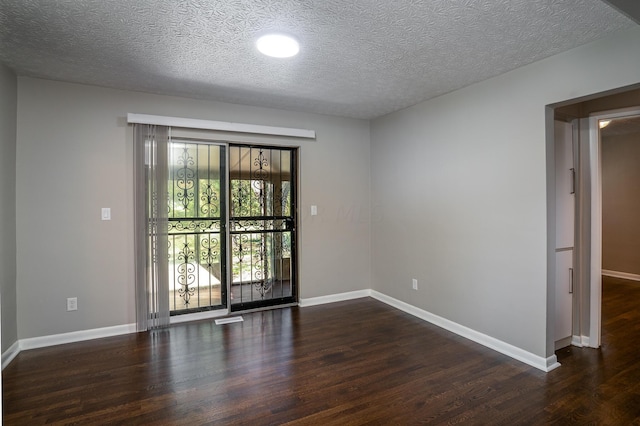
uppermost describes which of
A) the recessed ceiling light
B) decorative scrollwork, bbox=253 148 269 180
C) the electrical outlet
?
the recessed ceiling light

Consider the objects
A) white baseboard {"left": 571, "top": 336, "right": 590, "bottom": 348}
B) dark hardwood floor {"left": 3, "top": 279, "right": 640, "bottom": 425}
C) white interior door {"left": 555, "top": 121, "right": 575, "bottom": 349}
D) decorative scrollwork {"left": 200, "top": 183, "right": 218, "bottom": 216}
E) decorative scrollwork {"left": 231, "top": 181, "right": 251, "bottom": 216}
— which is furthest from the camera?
decorative scrollwork {"left": 231, "top": 181, "right": 251, "bottom": 216}

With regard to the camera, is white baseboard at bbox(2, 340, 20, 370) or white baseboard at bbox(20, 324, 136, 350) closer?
white baseboard at bbox(2, 340, 20, 370)

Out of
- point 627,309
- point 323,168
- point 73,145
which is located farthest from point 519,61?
point 73,145

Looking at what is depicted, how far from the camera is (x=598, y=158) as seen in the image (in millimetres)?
3148

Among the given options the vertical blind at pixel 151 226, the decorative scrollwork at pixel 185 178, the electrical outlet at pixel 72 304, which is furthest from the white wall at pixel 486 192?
the electrical outlet at pixel 72 304

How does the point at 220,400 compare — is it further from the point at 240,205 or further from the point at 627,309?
the point at 627,309

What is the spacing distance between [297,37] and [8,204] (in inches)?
110

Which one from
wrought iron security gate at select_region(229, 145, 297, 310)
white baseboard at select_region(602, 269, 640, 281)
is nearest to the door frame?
wrought iron security gate at select_region(229, 145, 297, 310)

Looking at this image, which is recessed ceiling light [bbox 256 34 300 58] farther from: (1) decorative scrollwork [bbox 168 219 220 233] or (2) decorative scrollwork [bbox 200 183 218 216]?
(1) decorative scrollwork [bbox 168 219 220 233]

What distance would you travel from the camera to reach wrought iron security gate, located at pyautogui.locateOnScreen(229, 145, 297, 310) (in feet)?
13.7

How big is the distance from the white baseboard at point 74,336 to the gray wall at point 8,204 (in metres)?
0.14

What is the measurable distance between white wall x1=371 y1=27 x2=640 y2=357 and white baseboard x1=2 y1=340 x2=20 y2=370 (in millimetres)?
3833

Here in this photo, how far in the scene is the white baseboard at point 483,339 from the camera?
2820mm

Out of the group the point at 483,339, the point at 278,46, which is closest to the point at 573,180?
the point at 483,339
